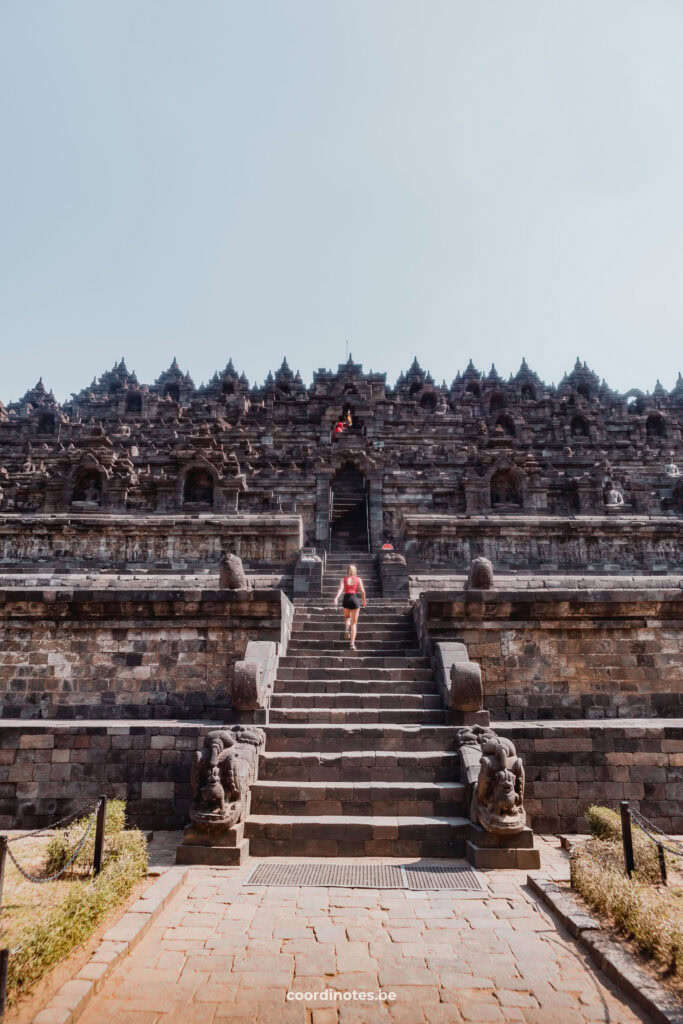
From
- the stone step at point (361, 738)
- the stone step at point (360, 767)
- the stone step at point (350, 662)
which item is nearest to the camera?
the stone step at point (360, 767)

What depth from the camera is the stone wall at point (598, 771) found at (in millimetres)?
8773

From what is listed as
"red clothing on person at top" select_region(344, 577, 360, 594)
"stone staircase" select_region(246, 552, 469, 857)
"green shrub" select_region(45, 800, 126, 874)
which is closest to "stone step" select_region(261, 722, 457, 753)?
"stone staircase" select_region(246, 552, 469, 857)

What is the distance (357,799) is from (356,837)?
0.50 metres

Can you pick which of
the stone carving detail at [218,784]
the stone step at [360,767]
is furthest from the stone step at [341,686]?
the stone carving detail at [218,784]

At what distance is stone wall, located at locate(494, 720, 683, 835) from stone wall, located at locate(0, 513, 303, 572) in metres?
9.76

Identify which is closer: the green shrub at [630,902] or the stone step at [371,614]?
the green shrub at [630,902]

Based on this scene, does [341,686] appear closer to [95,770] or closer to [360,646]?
[360,646]

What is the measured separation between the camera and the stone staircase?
7.81 meters

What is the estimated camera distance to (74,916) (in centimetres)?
495

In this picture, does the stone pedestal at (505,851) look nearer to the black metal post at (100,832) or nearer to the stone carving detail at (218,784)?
the stone carving detail at (218,784)

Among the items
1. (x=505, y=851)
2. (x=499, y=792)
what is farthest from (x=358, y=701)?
(x=505, y=851)

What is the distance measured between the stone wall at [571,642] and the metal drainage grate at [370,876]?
13.1 ft

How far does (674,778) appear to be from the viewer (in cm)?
891

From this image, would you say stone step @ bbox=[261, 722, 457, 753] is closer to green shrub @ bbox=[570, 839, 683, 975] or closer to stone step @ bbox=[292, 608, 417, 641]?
green shrub @ bbox=[570, 839, 683, 975]
